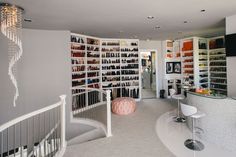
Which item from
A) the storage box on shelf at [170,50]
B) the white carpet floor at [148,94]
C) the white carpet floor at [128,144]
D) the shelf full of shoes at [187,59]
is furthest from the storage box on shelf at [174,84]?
the white carpet floor at [128,144]

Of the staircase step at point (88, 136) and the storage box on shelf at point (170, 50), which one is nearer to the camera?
the staircase step at point (88, 136)

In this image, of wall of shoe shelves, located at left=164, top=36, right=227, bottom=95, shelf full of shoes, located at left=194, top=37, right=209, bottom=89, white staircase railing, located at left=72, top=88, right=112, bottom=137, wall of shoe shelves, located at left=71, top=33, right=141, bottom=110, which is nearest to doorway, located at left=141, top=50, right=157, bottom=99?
wall of shoe shelves, located at left=71, top=33, right=141, bottom=110

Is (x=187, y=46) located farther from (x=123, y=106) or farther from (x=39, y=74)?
(x=39, y=74)

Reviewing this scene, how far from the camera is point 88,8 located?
3641 millimetres

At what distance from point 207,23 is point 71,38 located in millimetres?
4329

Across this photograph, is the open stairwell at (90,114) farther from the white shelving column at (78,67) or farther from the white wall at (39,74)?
the white wall at (39,74)

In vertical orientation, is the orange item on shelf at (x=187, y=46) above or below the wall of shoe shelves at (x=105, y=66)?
above

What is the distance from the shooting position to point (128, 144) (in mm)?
3717

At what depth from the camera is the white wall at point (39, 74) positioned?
4.95 metres

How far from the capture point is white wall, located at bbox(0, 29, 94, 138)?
4945mm

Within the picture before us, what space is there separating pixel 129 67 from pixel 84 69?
2.25 m

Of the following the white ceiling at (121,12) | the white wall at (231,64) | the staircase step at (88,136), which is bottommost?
the staircase step at (88,136)

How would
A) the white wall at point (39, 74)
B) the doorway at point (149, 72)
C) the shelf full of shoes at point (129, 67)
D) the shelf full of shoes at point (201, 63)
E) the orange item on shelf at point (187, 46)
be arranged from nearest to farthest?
the white wall at point (39, 74) → the shelf full of shoes at point (201, 63) → the orange item on shelf at point (187, 46) → the shelf full of shoes at point (129, 67) → the doorway at point (149, 72)

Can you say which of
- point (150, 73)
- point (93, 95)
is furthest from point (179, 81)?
point (93, 95)
